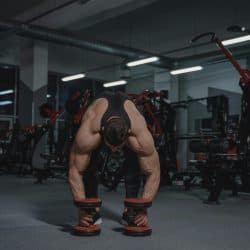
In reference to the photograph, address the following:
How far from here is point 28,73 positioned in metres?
10.9

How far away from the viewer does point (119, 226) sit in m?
2.93

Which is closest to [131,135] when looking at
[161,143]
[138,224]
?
[138,224]

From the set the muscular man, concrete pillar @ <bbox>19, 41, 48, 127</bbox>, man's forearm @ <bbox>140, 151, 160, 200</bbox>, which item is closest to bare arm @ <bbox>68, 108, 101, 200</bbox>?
the muscular man

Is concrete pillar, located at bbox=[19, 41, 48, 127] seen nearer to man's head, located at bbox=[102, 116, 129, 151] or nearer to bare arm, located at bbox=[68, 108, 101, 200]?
bare arm, located at bbox=[68, 108, 101, 200]

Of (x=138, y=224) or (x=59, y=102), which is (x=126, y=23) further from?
(x=138, y=224)

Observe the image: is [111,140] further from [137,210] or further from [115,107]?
[137,210]

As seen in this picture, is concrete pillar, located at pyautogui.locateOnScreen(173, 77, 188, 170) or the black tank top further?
concrete pillar, located at pyautogui.locateOnScreen(173, 77, 188, 170)

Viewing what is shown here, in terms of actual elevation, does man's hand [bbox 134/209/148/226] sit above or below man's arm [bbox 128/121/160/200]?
below

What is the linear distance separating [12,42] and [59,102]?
9.40ft

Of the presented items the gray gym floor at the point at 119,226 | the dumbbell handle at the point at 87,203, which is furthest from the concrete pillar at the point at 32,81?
the dumbbell handle at the point at 87,203

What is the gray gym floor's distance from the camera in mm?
2346

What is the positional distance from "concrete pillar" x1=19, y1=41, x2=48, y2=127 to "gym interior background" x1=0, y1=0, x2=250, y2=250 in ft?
0.09

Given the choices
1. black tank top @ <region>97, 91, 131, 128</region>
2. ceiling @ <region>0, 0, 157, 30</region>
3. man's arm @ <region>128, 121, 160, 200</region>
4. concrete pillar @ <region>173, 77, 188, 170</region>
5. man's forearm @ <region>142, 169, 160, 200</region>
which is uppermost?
ceiling @ <region>0, 0, 157, 30</region>

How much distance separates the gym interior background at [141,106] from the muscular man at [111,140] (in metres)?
0.33
